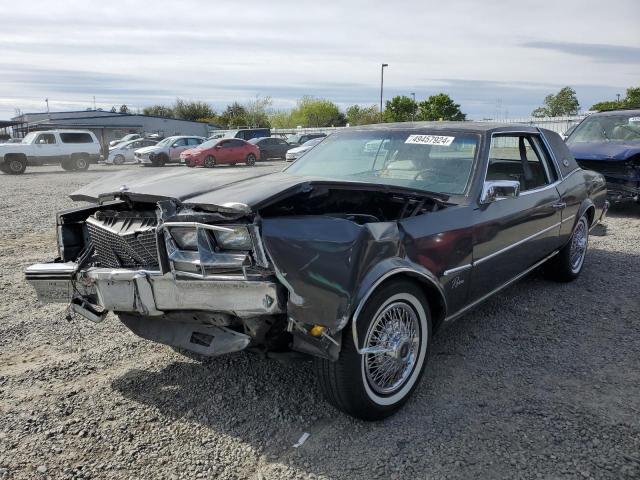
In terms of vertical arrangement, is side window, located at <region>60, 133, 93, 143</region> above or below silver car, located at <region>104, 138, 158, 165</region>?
above

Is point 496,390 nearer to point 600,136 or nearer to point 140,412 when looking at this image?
point 140,412

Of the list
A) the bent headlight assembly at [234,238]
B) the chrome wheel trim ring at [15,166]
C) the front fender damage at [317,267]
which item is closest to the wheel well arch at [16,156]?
the chrome wheel trim ring at [15,166]

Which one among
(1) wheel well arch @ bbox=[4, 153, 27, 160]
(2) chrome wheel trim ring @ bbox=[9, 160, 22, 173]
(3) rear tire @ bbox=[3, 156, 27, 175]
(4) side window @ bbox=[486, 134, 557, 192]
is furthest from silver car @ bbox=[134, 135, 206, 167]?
(4) side window @ bbox=[486, 134, 557, 192]

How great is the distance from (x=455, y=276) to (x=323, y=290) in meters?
1.15

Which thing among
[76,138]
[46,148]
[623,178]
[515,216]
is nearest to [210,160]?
[76,138]

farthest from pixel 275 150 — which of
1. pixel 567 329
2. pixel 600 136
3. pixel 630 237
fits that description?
pixel 567 329

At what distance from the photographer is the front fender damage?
2.37m

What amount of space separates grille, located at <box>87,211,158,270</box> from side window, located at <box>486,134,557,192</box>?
2.98 m

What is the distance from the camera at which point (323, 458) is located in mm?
2486

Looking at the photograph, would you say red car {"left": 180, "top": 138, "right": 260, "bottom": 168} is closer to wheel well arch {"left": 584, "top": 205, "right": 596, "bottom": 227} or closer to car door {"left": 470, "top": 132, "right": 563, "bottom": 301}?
wheel well arch {"left": 584, "top": 205, "right": 596, "bottom": 227}

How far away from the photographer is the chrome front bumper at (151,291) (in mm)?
2412

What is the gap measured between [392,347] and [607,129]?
28.0 feet

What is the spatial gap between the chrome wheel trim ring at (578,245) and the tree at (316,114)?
221ft

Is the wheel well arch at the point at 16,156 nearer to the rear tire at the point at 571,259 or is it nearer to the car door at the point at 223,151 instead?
the car door at the point at 223,151
